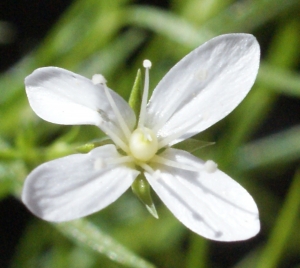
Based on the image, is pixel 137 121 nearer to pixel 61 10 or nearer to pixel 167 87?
pixel 167 87

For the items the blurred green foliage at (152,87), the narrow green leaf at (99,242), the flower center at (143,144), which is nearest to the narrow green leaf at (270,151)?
the blurred green foliage at (152,87)

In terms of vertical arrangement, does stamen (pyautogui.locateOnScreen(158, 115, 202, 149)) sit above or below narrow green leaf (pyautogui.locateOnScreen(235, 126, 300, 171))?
above

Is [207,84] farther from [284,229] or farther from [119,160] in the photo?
[284,229]

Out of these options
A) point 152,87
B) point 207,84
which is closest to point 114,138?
point 207,84

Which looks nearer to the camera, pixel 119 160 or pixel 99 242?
pixel 119 160

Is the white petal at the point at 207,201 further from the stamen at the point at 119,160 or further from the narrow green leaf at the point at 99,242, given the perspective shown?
the narrow green leaf at the point at 99,242

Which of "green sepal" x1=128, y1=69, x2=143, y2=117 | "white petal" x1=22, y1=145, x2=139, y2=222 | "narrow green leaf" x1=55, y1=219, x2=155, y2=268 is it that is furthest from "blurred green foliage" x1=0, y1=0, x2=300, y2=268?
"white petal" x1=22, y1=145, x2=139, y2=222

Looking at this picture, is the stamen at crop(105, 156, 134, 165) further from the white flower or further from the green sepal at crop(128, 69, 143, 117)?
the green sepal at crop(128, 69, 143, 117)

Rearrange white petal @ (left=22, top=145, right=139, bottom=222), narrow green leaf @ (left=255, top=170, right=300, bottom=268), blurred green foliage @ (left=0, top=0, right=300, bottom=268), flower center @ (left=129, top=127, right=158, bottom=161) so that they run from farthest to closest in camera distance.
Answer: blurred green foliage @ (left=0, top=0, right=300, bottom=268)
narrow green leaf @ (left=255, top=170, right=300, bottom=268)
flower center @ (left=129, top=127, right=158, bottom=161)
white petal @ (left=22, top=145, right=139, bottom=222)
